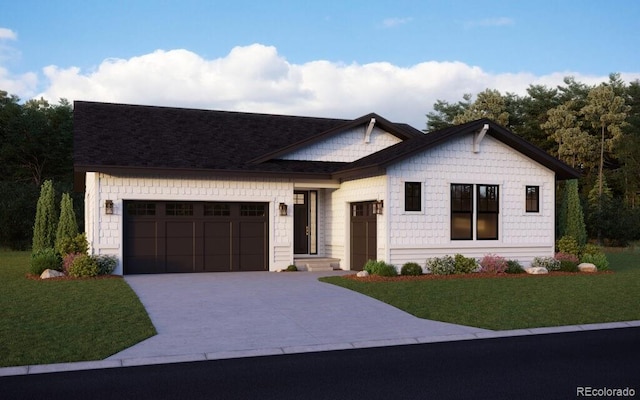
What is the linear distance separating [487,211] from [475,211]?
494mm

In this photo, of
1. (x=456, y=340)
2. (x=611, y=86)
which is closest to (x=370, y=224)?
(x=456, y=340)

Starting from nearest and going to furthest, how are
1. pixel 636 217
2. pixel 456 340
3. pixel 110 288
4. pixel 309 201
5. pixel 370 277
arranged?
pixel 456 340 → pixel 110 288 → pixel 370 277 → pixel 309 201 → pixel 636 217

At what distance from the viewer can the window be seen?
2127 cm

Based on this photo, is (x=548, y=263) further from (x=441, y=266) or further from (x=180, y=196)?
(x=180, y=196)

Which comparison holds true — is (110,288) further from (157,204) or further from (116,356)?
(116,356)

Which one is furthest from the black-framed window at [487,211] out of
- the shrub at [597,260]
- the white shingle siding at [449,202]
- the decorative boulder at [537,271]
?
the shrub at [597,260]

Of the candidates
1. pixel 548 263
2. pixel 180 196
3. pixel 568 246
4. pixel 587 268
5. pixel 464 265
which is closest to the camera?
pixel 464 265

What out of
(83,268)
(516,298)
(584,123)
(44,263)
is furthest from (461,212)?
(584,123)

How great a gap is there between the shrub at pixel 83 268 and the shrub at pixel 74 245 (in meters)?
1.45

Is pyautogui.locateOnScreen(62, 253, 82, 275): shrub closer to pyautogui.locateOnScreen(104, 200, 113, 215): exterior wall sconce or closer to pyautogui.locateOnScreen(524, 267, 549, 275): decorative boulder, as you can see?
pyautogui.locateOnScreen(104, 200, 113, 215): exterior wall sconce

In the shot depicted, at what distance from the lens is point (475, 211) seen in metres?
20.3

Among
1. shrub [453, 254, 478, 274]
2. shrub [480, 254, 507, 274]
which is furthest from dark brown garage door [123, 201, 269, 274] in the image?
shrub [480, 254, 507, 274]

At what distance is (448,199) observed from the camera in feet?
65.0

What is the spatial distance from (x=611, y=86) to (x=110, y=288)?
47.5 meters
